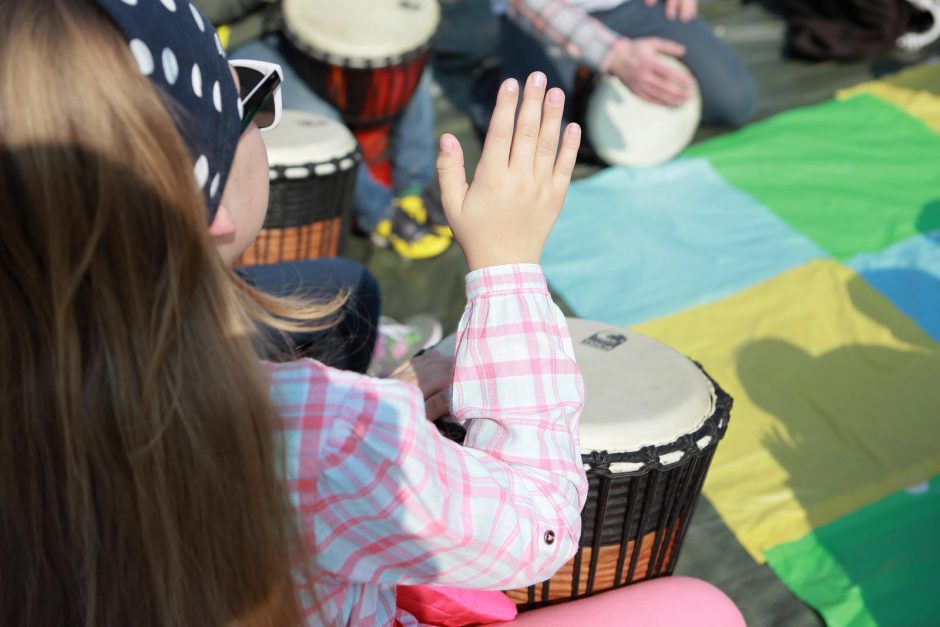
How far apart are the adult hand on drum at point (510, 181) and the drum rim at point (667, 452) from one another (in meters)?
0.33

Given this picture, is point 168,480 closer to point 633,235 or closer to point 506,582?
point 506,582

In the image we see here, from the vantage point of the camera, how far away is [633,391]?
1.26 meters

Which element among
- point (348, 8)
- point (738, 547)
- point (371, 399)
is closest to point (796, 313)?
point (738, 547)

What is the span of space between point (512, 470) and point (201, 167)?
40 cm

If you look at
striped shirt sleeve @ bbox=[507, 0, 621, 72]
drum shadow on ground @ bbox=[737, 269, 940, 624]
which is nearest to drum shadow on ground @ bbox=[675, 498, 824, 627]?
drum shadow on ground @ bbox=[737, 269, 940, 624]

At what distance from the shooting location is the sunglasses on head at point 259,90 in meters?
0.98

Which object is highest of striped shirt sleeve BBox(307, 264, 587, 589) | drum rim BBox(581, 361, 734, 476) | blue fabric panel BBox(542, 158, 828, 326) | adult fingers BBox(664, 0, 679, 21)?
striped shirt sleeve BBox(307, 264, 587, 589)

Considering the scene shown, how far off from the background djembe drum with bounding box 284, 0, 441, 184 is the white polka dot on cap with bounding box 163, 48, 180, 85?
1.64 meters

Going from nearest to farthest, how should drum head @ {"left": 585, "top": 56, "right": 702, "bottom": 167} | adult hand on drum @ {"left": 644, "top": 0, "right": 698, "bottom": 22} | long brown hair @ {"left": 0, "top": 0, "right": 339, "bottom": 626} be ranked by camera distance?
long brown hair @ {"left": 0, "top": 0, "right": 339, "bottom": 626}
drum head @ {"left": 585, "top": 56, "right": 702, "bottom": 167}
adult hand on drum @ {"left": 644, "top": 0, "right": 698, "bottom": 22}

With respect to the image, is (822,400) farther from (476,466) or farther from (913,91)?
(913,91)

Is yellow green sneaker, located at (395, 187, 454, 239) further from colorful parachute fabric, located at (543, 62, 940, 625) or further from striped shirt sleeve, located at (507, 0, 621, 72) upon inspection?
striped shirt sleeve, located at (507, 0, 621, 72)

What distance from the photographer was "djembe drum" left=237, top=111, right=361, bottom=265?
76.9 inches

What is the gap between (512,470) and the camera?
0.91 metres

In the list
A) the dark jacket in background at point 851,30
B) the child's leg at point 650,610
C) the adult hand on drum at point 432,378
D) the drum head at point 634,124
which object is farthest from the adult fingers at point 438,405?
the dark jacket in background at point 851,30
